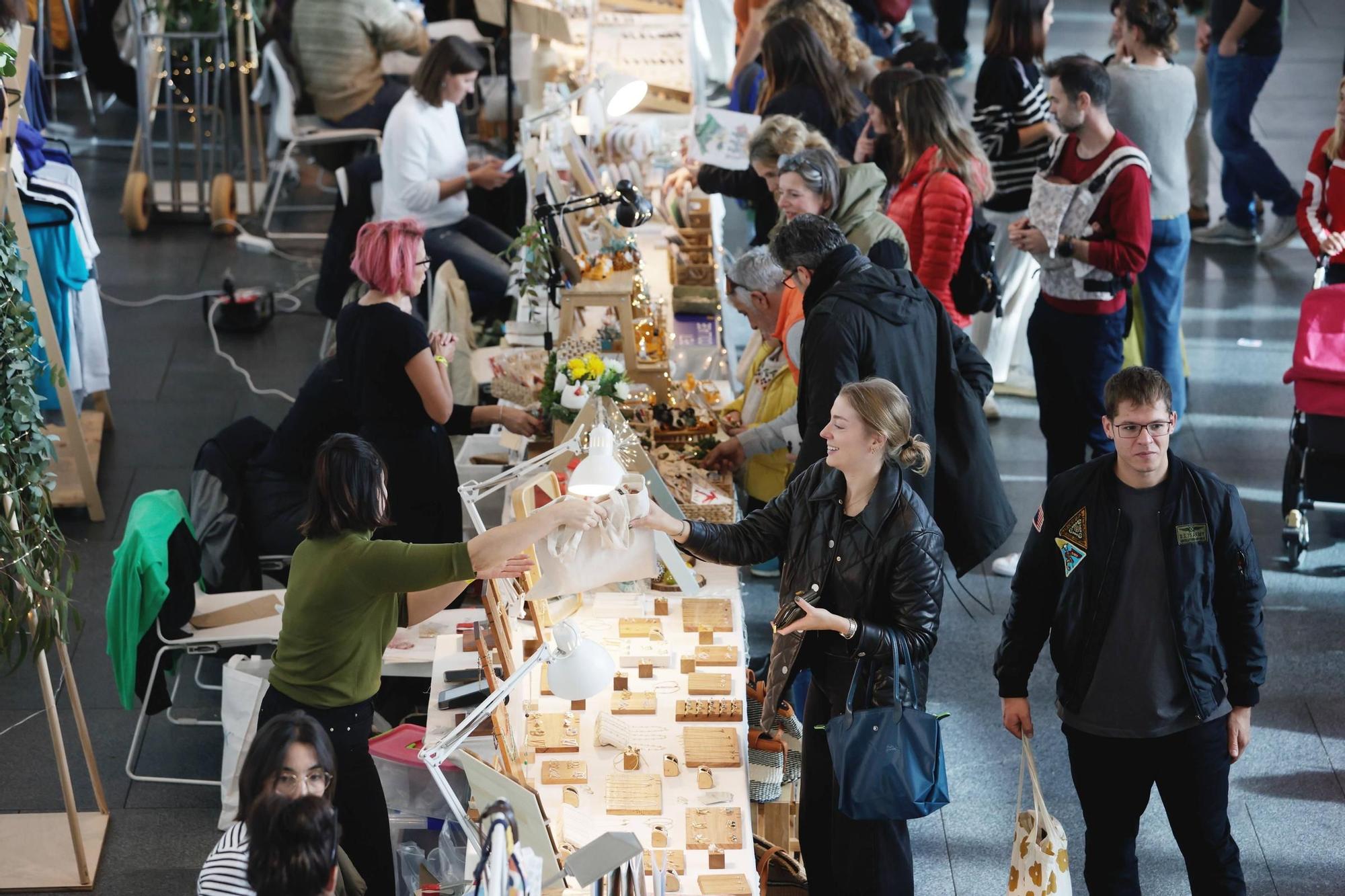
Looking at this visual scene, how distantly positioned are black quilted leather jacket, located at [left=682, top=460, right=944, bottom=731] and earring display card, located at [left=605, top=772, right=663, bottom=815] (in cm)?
40

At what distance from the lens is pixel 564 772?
3570mm

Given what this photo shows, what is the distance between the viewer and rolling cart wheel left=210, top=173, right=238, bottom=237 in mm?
8727

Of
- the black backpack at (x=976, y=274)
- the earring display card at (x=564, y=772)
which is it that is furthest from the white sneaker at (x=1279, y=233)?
the earring display card at (x=564, y=772)

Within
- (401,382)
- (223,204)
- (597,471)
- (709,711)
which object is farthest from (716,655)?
(223,204)

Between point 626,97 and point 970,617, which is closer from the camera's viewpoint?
point 970,617

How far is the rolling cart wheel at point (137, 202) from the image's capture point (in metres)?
8.65

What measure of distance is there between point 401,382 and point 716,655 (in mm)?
1396

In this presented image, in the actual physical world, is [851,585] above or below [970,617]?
above

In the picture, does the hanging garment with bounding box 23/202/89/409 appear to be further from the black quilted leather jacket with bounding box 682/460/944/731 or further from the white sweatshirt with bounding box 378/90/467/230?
the black quilted leather jacket with bounding box 682/460/944/731

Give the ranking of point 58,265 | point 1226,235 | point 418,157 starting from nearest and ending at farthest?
point 58,265
point 418,157
point 1226,235

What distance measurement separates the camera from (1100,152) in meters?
5.19

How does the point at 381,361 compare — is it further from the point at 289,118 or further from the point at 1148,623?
the point at 289,118

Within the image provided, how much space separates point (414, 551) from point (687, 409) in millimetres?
1687

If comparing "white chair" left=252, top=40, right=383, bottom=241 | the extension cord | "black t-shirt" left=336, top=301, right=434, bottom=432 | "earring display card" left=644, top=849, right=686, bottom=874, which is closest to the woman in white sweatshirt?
"white chair" left=252, top=40, right=383, bottom=241
